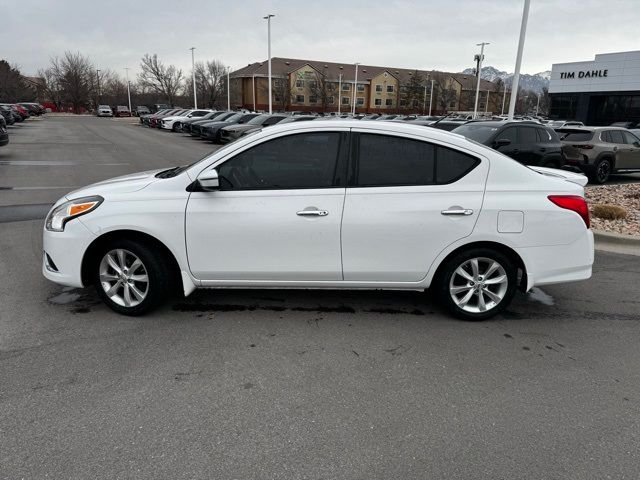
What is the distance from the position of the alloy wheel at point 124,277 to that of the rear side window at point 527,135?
10.0m

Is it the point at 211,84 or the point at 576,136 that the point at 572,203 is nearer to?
the point at 576,136

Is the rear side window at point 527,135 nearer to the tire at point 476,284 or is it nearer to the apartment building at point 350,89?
the tire at point 476,284

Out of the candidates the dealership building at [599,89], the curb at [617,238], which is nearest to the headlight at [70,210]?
the curb at [617,238]

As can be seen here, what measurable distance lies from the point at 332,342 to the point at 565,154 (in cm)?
1221

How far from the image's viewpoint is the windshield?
1118 centimetres

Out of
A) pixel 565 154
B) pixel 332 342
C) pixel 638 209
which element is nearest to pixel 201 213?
pixel 332 342

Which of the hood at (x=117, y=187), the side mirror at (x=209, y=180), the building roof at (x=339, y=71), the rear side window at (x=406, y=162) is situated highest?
the building roof at (x=339, y=71)

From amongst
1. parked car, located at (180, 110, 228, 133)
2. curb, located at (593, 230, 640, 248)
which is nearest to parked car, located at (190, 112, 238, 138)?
parked car, located at (180, 110, 228, 133)

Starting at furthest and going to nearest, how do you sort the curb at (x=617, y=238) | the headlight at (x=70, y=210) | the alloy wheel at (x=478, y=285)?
the curb at (x=617, y=238), the alloy wheel at (x=478, y=285), the headlight at (x=70, y=210)

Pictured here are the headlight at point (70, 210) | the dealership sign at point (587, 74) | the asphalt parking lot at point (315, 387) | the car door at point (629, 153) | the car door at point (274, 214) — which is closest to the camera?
the asphalt parking lot at point (315, 387)

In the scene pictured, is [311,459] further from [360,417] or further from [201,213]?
[201,213]

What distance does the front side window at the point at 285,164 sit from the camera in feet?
13.6

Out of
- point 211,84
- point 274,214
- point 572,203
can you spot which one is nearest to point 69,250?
point 274,214

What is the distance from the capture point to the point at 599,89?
44750mm
